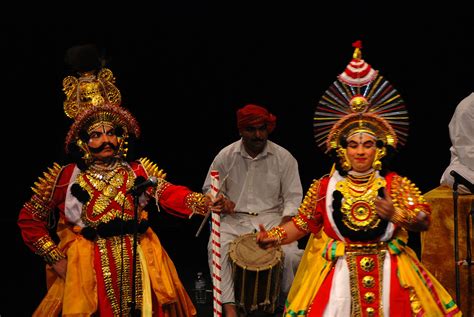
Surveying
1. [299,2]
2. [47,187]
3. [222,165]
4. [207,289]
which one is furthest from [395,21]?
[47,187]

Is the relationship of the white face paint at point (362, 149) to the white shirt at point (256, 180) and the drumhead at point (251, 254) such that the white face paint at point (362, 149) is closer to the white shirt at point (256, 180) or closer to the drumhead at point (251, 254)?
the drumhead at point (251, 254)

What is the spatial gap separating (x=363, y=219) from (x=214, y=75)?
10.5 feet

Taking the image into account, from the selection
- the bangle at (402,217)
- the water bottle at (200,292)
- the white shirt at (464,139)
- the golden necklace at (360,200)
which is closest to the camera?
the bangle at (402,217)

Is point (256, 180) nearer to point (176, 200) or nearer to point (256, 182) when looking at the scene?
point (256, 182)

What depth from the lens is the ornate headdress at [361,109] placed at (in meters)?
5.88

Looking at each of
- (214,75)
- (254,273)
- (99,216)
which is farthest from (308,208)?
(214,75)

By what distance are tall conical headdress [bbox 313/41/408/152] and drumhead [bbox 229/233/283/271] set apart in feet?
4.29

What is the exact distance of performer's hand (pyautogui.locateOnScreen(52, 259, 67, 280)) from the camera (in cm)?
630

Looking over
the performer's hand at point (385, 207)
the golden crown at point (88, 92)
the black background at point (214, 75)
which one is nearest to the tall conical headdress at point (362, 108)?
the performer's hand at point (385, 207)

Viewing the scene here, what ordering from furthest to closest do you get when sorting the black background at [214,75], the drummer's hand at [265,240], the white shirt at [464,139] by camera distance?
the black background at [214,75] → the white shirt at [464,139] → the drummer's hand at [265,240]

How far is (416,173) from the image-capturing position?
8.88m

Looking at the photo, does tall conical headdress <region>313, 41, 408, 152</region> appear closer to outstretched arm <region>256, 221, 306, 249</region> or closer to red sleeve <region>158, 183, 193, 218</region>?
outstretched arm <region>256, 221, 306, 249</region>

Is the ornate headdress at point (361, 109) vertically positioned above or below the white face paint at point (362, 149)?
above

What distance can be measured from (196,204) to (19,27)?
2662 mm
